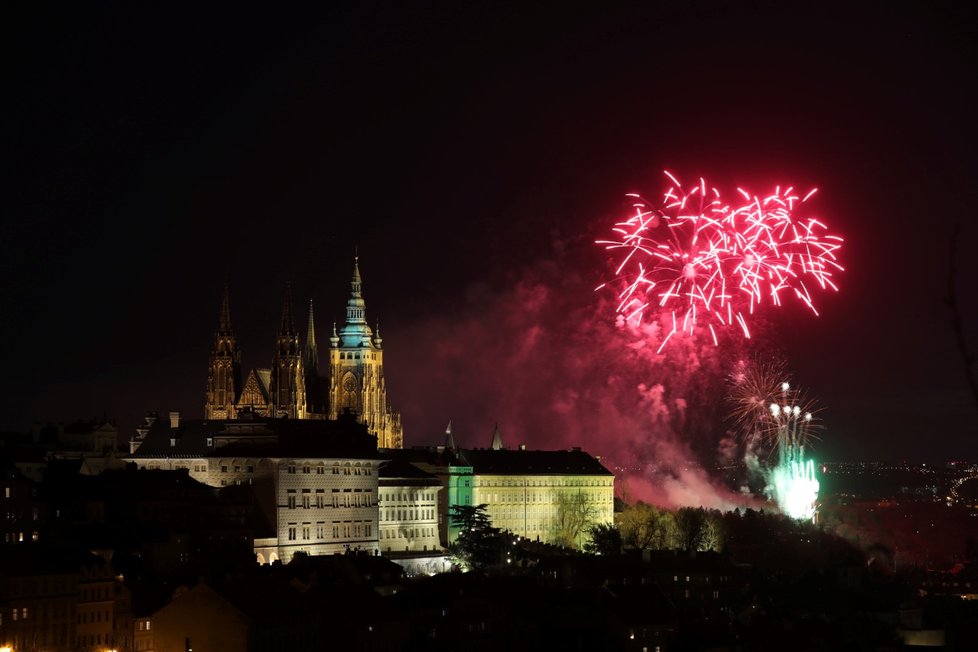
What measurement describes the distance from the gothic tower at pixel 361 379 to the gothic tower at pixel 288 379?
307 centimetres

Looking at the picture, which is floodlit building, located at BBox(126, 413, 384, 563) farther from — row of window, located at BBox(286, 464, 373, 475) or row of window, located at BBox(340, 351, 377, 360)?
row of window, located at BBox(340, 351, 377, 360)

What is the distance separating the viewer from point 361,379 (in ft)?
472

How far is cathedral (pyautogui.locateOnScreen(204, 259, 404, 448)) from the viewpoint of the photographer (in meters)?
136

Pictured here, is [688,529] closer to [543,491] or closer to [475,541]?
[543,491]

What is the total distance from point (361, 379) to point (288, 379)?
759 cm

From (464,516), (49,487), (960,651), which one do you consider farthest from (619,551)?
(49,487)

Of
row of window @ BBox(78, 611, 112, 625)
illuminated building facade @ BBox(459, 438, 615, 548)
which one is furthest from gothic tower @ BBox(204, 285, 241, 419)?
row of window @ BBox(78, 611, 112, 625)

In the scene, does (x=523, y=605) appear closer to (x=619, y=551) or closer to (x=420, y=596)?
(x=420, y=596)

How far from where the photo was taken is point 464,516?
355 feet

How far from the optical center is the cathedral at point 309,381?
5340 inches

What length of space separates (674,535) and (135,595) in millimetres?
55146

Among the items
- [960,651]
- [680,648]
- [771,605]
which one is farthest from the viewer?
[771,605]

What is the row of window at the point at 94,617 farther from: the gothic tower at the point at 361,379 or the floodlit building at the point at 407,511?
the gothic tower at the point at 361,379

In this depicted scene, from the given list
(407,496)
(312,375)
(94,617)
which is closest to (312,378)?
(312,375)
